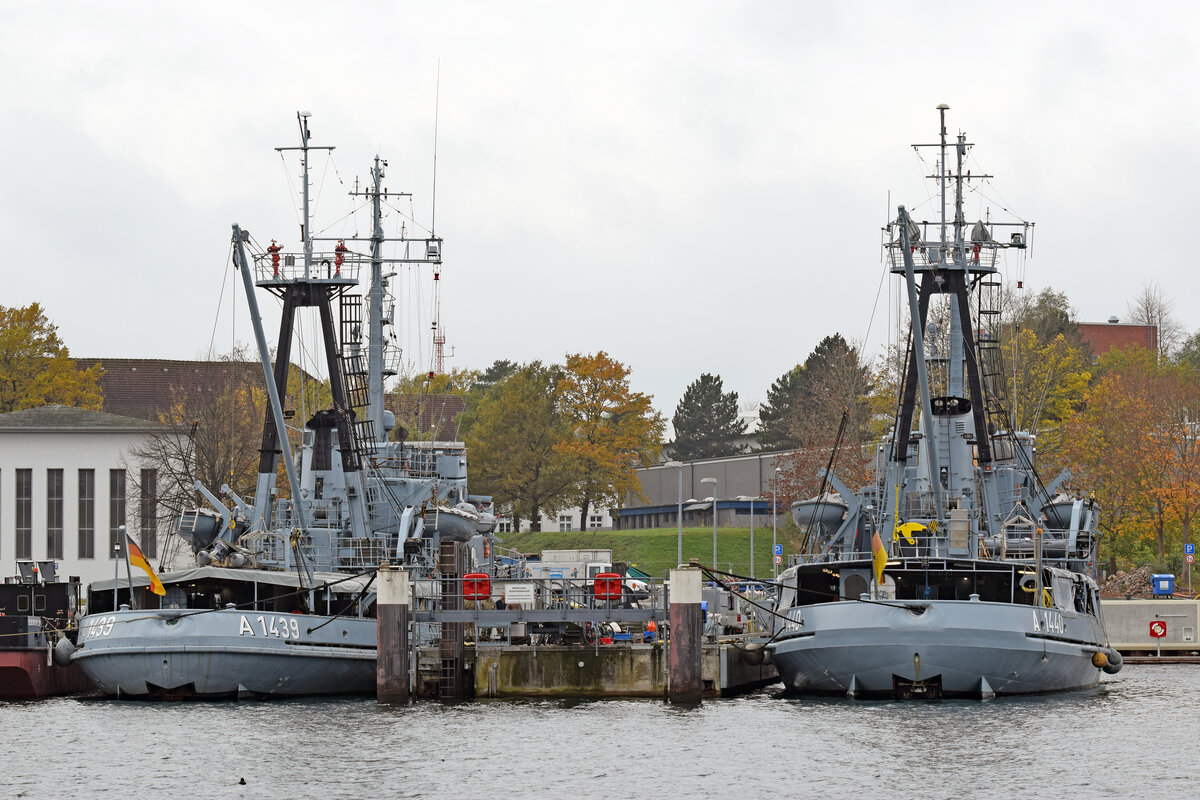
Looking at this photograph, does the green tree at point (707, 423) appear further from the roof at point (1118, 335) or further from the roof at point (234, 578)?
the roof at point (234, 578)

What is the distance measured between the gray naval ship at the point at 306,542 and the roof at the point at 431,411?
34.4 metres

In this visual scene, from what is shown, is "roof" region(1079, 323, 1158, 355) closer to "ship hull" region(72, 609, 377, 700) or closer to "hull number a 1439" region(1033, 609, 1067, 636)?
"hull number a 1439" region(1033, 609, 1067, 636)

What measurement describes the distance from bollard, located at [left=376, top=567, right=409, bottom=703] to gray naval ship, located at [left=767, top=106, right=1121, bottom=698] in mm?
9263

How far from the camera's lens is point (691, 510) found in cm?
10750

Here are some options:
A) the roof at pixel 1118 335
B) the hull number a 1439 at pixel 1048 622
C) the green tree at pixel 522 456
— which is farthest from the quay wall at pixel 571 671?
the roof at pixel 1118 335

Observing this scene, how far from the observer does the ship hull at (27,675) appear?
47781 millimetres

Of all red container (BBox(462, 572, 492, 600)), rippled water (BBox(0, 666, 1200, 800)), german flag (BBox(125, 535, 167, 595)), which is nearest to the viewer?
rippled water (BBox(0, 666, 1200, 800))

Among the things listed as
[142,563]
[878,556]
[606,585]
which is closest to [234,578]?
[142,563]

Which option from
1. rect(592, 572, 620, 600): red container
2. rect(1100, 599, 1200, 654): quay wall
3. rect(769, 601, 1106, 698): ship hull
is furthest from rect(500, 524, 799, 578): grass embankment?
rect(592, 572, 620, 600): red container

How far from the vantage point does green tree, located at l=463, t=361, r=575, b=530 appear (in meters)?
94.5

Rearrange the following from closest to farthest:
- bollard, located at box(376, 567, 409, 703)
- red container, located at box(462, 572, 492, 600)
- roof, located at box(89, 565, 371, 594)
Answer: bollard, located at box(376, 567, 409, 703), red container, located at box(462, 572, 492, 600), roof, located at box(89, 565, 371, 594)

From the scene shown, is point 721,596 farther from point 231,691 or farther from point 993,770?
point 993,770

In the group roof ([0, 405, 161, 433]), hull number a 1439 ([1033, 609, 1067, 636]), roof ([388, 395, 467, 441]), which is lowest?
hull number a 1439 ([1033, 609, 1067, 636])

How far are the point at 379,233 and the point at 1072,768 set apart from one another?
3124 centimetres
